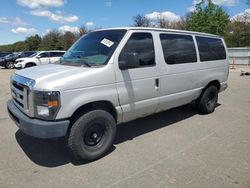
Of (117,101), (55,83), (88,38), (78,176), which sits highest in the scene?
(88,38)

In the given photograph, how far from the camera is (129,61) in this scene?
4078 millimetres

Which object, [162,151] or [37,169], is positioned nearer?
[37,169]

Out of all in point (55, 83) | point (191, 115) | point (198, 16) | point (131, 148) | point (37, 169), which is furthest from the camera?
point (198, 16)

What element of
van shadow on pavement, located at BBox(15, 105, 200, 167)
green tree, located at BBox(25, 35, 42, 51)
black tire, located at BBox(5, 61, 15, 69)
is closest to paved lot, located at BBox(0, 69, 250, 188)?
van shadow on pavement, located at BBox(15, 105, 200, 167)

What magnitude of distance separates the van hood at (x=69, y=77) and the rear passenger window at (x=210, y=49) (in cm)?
293

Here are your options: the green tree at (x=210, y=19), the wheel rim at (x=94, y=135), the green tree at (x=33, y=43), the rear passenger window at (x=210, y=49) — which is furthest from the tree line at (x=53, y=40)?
the wheel rim at (x=94, y=135)

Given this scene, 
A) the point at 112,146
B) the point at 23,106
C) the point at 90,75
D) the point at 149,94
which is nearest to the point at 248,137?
the point at 149,94

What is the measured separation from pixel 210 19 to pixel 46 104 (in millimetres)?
30775

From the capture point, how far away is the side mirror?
4.04 m

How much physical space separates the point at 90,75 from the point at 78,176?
147 cm

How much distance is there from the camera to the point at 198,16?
103 feet

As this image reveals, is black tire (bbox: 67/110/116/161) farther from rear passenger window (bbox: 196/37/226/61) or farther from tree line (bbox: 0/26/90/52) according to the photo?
tree line (bbox: 0/26/90/52)

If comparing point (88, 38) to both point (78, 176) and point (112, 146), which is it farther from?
point (78, 176)

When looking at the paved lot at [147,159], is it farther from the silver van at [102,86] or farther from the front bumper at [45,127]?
the front bumper at [45,127]
